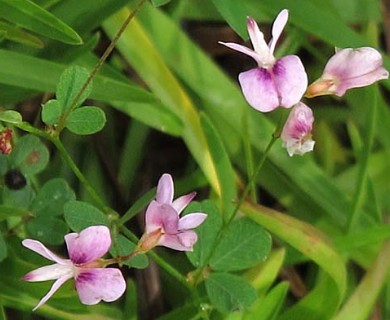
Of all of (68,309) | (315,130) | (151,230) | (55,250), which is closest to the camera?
(151,230)

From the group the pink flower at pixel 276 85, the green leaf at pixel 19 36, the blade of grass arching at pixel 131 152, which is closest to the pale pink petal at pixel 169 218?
the pink flower at pixel 276 85

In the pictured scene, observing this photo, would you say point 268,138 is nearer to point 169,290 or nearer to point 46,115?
point 169,290

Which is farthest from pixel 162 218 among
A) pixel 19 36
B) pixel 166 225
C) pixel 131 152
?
pixel 131 152

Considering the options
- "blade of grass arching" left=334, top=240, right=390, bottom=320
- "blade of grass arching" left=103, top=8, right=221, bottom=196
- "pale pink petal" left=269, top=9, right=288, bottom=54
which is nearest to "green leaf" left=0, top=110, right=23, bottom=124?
"pale pink petal" left=269, top=9, right=288, bottom=54

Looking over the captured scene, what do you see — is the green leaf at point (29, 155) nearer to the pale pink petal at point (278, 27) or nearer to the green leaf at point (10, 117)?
the green leaf at point (10, 117)

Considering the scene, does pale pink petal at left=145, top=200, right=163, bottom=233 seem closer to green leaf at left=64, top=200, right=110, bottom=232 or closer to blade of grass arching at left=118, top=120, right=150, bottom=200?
green leaf at left=64, top=200, right=110, bottom=232

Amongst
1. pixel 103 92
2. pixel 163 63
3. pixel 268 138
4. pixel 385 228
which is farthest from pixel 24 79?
pixel 385 228

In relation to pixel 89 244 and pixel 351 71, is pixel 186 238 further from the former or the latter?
pixel 351 71
